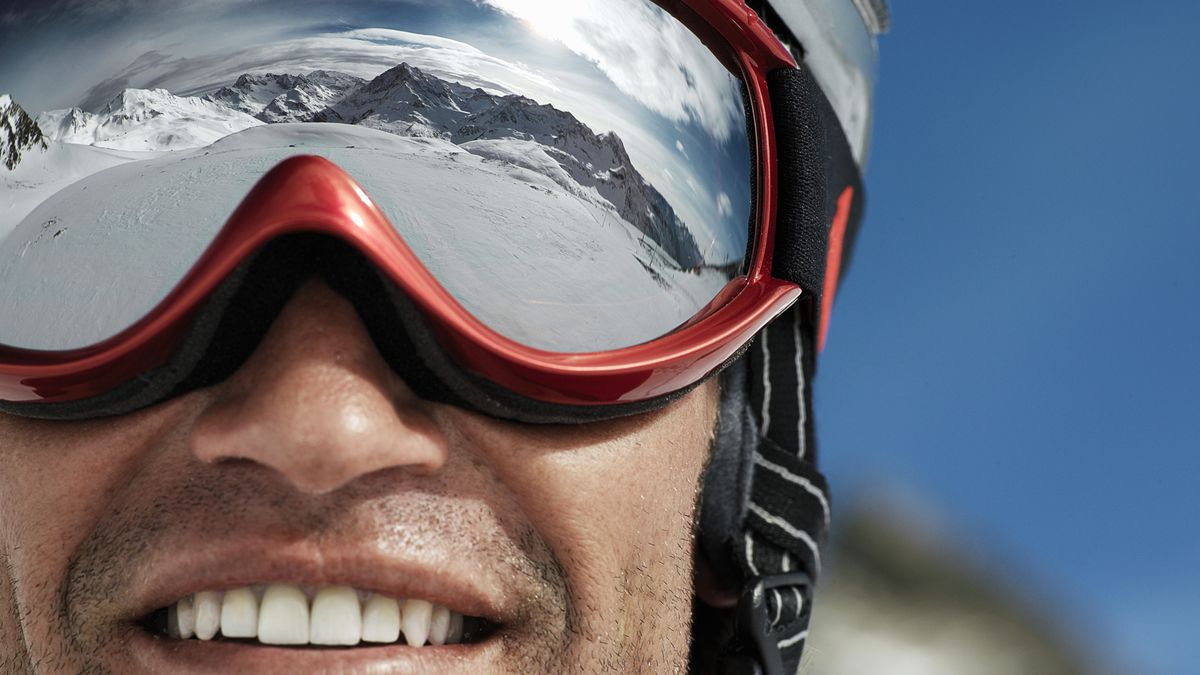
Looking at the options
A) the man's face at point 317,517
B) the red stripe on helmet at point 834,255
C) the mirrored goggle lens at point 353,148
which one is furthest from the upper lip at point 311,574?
the red stripe on helmet at point 834,255

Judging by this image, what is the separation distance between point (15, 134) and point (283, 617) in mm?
772

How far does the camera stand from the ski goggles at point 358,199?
4.75 feet

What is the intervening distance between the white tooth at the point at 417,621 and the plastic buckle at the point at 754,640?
76 centimetres

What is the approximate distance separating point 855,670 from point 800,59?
8.75 metres

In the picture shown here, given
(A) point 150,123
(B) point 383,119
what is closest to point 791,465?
(B) point 383,119

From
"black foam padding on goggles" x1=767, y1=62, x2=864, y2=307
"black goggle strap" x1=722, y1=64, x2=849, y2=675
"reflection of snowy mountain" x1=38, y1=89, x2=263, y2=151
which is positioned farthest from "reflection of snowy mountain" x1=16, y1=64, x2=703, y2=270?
"black goggle strap" x1=722, y1=64, x2=849, y2=675

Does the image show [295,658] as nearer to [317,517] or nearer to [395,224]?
[317,517]

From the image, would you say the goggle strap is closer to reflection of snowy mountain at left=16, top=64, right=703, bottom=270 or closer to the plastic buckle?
the plastic buckle

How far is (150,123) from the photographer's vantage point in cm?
149

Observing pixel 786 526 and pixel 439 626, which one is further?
pixel 786 526

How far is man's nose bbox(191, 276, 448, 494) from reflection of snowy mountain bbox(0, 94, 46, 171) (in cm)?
42

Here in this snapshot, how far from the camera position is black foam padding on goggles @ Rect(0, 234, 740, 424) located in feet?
4.71

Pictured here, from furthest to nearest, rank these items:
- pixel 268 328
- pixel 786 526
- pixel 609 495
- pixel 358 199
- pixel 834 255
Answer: pixel 834 255 < pixel 786 526 < pixel 609 495 < pixel 268 328 < pixel 358 199

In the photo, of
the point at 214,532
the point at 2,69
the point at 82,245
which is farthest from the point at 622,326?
the point at 2,69
